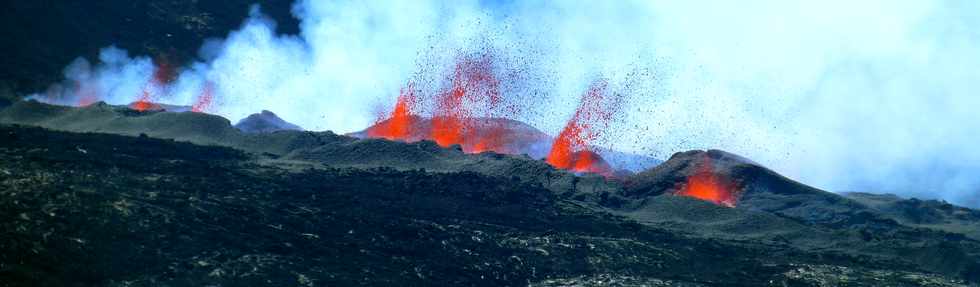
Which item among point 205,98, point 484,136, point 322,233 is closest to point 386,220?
point 322,233

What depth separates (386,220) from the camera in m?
30.5

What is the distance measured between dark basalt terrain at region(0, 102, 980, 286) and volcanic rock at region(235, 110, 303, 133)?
24.4 feet

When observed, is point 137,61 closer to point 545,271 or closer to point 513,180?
point 513,180

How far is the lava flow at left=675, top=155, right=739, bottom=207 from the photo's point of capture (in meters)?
47.0

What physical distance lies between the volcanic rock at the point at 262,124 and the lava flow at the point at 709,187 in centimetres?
2404

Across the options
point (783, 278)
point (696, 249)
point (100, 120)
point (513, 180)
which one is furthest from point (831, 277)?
point (100, 120)

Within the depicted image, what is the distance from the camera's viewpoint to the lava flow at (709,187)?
4703 centimetres

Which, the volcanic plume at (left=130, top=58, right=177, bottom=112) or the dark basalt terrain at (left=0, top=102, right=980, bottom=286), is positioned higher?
the volcanic plume at (left=130, top=58, right=177, bottom=112)

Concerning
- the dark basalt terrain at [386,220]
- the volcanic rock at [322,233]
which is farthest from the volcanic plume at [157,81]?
the volcanic rock at [322,233]

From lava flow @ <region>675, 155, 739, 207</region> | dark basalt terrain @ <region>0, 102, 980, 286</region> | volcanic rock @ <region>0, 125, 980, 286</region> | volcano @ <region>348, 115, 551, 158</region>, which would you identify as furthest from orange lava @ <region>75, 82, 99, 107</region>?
lava flow @ <region>675, 155, 739, 207</region>

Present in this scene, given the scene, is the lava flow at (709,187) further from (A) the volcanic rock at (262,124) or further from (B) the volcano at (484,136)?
(A) the volcanic rock at (262,124)

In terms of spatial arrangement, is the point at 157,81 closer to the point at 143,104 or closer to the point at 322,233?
the point at 143,104

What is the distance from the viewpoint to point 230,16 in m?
76.4

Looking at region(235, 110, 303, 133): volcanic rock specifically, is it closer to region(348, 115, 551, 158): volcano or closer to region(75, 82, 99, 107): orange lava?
region(348, 115, 551, 158): volcano
